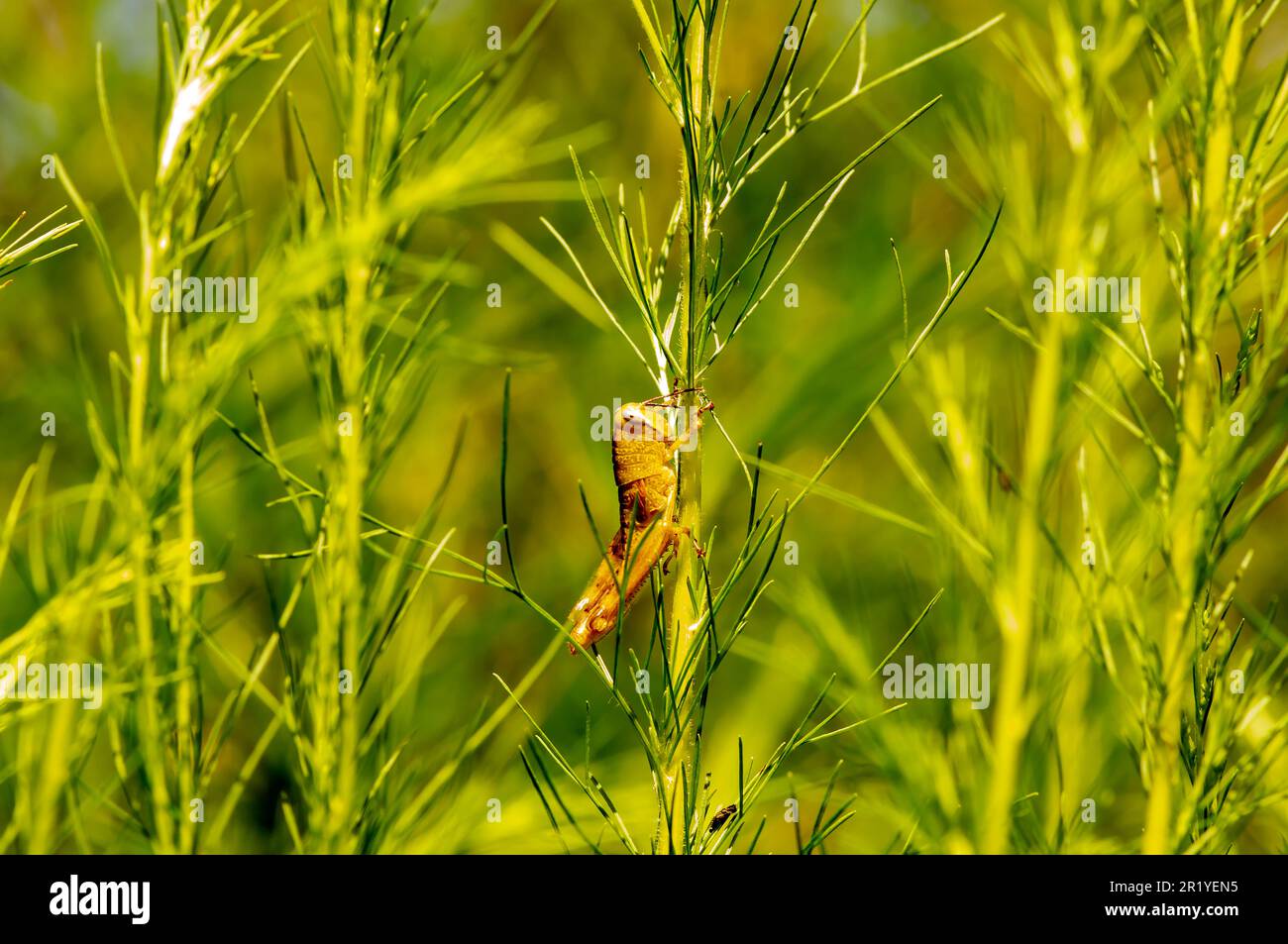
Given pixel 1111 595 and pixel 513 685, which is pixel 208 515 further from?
pixel 1111 595

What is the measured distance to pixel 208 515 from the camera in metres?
0.71

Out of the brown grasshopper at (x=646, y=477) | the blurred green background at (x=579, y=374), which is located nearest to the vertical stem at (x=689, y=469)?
the brown grasshopper at (x=646, y=477)

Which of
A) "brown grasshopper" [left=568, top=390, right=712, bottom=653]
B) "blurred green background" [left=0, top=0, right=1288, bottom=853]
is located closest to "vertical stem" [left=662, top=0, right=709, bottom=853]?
"brown grasshopper" [left=568, top=390, right=712, bottom=653]

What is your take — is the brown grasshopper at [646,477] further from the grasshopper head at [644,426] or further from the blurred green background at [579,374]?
the blurred green background at [579,374]

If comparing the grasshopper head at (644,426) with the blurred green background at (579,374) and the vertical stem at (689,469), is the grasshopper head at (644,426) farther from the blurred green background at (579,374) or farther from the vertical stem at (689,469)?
the blurred green background at (579,374)

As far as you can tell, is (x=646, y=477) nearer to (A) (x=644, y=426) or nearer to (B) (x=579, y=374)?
(A) (x=644, y=426)

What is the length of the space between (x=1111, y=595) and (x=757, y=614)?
0.57 meters

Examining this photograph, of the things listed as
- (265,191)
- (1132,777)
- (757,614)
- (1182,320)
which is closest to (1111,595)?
(1182,320)

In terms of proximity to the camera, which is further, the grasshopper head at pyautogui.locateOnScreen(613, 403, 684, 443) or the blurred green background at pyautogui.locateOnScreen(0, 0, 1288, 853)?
the blurred green background at pyautogui.locateOnScreen(0, 0, 1288, 853)

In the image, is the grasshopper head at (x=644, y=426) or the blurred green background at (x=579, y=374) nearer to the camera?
the grasshopper head at (x=644, y=426)

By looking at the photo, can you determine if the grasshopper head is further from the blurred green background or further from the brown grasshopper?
the blurred green background

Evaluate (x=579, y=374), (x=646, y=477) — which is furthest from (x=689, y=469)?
(x=579, y=374)

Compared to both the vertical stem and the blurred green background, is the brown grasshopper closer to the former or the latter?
the vertical stem

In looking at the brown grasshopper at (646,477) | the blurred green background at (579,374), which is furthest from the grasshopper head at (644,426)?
the blurred green background at (579,374)
